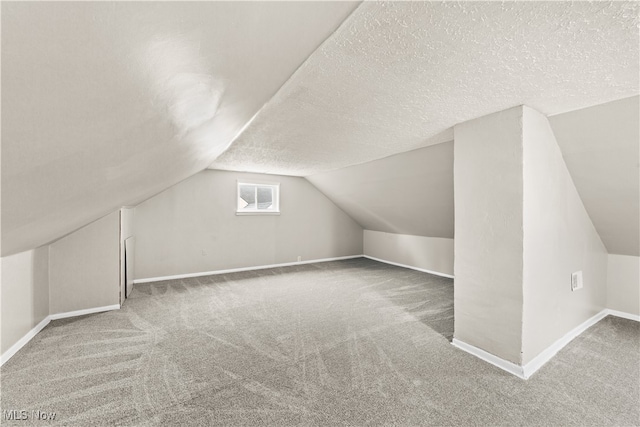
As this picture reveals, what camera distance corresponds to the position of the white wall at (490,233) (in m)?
1.86

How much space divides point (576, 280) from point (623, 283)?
1065 mm

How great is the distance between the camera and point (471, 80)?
146 cm

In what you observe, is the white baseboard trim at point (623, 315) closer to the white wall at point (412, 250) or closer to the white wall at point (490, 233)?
the white wall at point (412, 250)

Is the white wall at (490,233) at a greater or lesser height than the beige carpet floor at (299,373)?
greater

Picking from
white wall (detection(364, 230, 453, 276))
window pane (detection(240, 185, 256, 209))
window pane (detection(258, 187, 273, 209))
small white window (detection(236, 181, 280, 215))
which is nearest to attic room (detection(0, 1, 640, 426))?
white wall (detection(364, 230, 453, 276))

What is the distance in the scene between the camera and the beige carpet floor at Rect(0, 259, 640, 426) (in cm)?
→ 150

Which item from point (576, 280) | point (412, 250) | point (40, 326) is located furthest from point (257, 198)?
point (576, 280)

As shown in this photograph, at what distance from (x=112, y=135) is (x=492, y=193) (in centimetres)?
229

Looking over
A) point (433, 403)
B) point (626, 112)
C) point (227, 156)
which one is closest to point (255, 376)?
point (433, 403)

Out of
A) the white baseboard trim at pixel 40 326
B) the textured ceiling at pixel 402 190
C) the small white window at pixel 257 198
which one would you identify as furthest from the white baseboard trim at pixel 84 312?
the textured ceiling at pixel 402 190

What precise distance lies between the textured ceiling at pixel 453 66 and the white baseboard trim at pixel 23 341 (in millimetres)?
2583

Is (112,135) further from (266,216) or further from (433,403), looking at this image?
(266,216)

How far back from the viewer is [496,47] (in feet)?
3.82

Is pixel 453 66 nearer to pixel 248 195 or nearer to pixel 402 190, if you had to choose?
pixel 402 190
